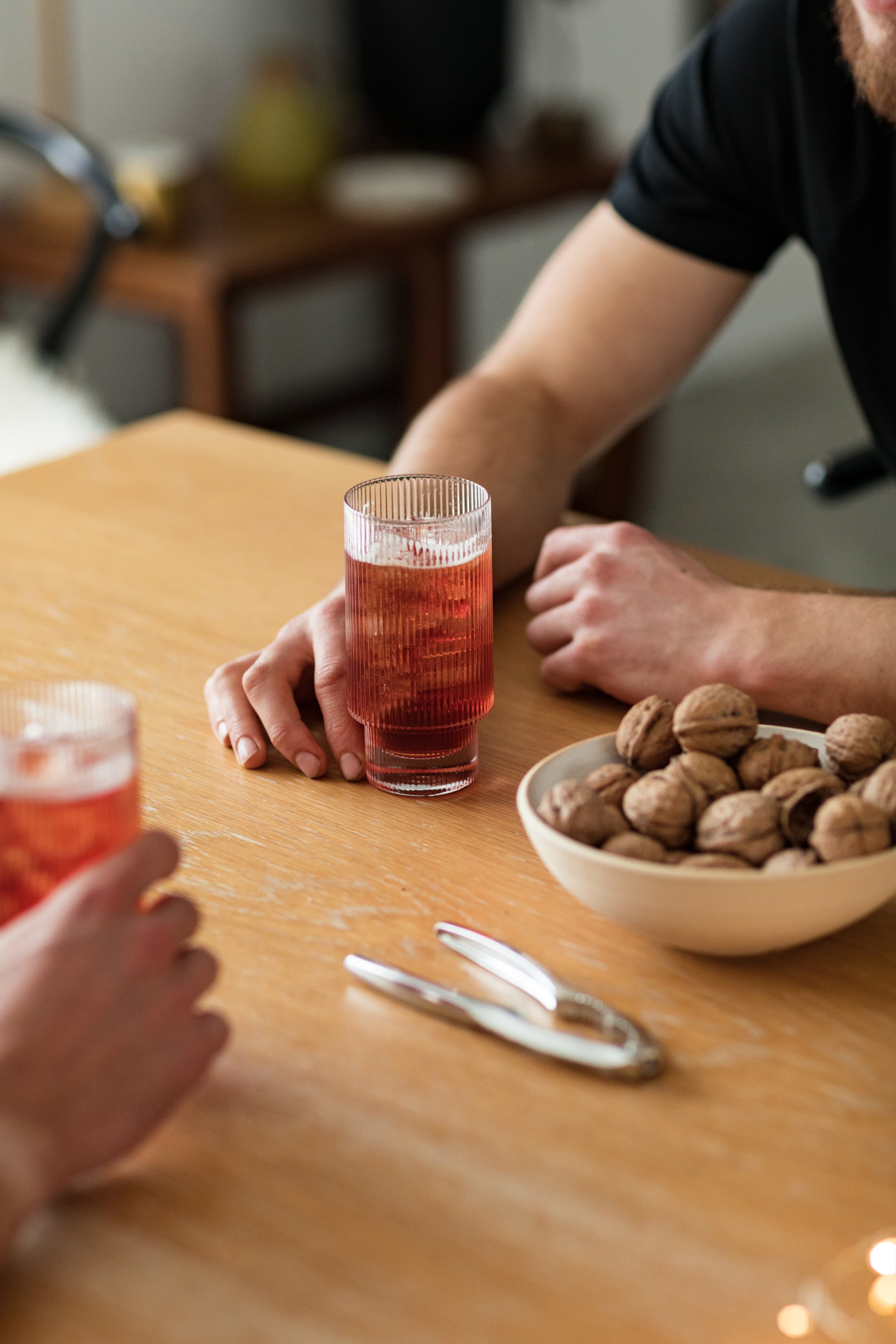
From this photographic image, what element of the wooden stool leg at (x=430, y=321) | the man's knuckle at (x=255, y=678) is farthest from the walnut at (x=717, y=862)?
the wooden stool leg at (x=430, y=321)

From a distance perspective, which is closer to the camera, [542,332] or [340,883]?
[340,883]

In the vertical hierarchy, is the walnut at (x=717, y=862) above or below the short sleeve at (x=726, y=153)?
below

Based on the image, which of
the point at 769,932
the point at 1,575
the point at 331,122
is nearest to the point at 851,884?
the point at 769,932

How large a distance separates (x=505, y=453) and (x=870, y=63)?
0.43m

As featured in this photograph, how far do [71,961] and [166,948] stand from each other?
0.15ft

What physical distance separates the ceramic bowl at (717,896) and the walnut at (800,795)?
0.04 metres

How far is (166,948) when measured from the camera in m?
0.62

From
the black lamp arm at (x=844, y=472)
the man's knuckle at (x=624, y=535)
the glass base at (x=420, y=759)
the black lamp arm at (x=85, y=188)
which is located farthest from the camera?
the black lamp arm at (x=85, y=188)

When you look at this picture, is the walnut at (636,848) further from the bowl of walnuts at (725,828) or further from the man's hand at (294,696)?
the man's hand at (294,696)

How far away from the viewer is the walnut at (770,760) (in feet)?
2.52

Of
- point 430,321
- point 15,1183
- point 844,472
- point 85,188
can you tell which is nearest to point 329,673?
point 15,1183

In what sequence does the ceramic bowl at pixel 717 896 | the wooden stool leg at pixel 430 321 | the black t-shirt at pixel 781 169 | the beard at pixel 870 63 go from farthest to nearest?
the wooden stool leg at pixel 430 321, the black t-shirt at pixel 781 169, the beard at pixel 870 63, the ceramic bowl at pixel 717 896

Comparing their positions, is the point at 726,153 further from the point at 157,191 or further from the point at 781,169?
the point at 157,191

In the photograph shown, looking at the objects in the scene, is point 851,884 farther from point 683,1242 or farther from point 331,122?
point 331,122
